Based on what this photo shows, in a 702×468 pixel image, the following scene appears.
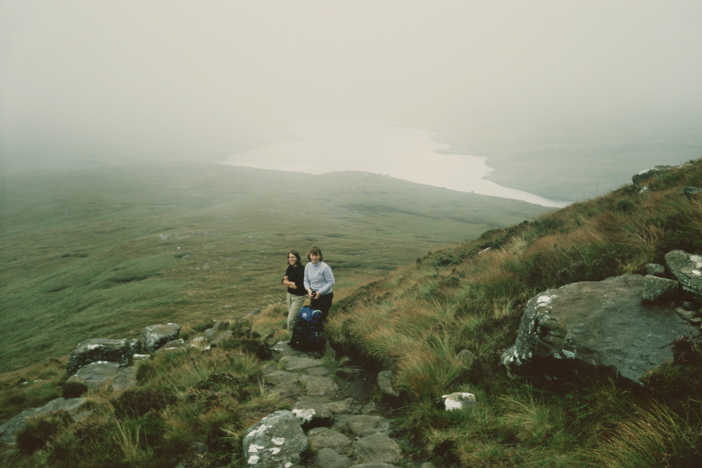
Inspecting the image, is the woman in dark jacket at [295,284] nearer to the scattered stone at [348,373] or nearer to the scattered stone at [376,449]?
the scattered stone at [348,373]

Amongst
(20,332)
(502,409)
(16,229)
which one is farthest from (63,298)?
(16,229)

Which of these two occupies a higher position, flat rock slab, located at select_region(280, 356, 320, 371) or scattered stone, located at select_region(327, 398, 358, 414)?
scattered stone, located at select_region(327, 398, 358, 414)

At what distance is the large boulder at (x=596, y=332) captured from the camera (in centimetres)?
402

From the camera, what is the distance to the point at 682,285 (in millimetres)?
4258

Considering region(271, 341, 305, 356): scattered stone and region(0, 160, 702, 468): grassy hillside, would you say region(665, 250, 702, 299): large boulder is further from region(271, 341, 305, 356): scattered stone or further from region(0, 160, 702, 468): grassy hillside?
region(271, 341, 305, 356): scattered stone

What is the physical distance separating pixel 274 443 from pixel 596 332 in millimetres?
4521

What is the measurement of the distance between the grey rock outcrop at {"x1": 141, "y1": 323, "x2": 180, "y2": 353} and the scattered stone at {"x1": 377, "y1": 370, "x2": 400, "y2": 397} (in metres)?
14.2

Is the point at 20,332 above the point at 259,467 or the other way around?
the other way around

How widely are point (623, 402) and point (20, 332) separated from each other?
221ft

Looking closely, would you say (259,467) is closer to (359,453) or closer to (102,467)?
(359,453)

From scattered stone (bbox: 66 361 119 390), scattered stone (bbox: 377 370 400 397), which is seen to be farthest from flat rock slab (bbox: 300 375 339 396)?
scattered stone (bbox: 66 361 119 390)

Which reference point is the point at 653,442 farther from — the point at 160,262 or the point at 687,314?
the point at 160,262

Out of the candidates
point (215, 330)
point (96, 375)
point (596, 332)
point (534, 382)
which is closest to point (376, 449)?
point (534, 382)

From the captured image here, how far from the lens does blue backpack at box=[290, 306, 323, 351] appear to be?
399 inches
